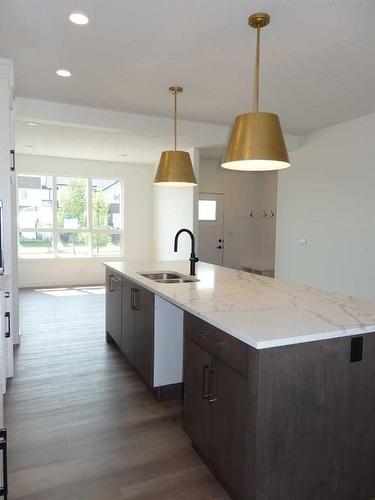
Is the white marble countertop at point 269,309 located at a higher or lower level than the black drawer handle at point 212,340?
higher

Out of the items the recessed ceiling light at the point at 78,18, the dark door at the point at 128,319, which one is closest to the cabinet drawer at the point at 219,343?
the dark door at the point at 128,319

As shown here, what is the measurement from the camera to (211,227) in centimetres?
823

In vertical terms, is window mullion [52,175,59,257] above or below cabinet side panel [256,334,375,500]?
above

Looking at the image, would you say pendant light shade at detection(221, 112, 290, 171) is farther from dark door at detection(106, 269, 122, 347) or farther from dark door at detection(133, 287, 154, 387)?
dark door at detection(106, 269, 122, 347)

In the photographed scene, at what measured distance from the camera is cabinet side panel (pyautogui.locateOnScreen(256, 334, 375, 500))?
1.50 metres

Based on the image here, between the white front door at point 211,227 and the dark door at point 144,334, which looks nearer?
the dark door at point 144,334

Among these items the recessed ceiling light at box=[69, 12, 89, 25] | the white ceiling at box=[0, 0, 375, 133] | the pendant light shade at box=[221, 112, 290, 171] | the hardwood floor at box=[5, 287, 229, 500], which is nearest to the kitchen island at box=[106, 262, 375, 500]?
the hardwood floor at box=[5, 287, 229, 500]

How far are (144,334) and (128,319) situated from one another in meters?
0.46

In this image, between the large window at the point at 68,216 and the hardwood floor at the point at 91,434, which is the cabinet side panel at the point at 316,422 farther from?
the large window at the point at 68,216

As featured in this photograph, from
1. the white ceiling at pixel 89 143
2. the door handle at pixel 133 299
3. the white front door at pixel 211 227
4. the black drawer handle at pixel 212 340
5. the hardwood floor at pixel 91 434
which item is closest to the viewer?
the black drawer handle at pixel 212 340

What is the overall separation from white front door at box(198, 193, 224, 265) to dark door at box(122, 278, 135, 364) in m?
4.76

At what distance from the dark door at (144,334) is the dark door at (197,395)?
617 millimetres

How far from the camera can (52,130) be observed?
5.30m

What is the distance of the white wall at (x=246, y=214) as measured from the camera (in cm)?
823
